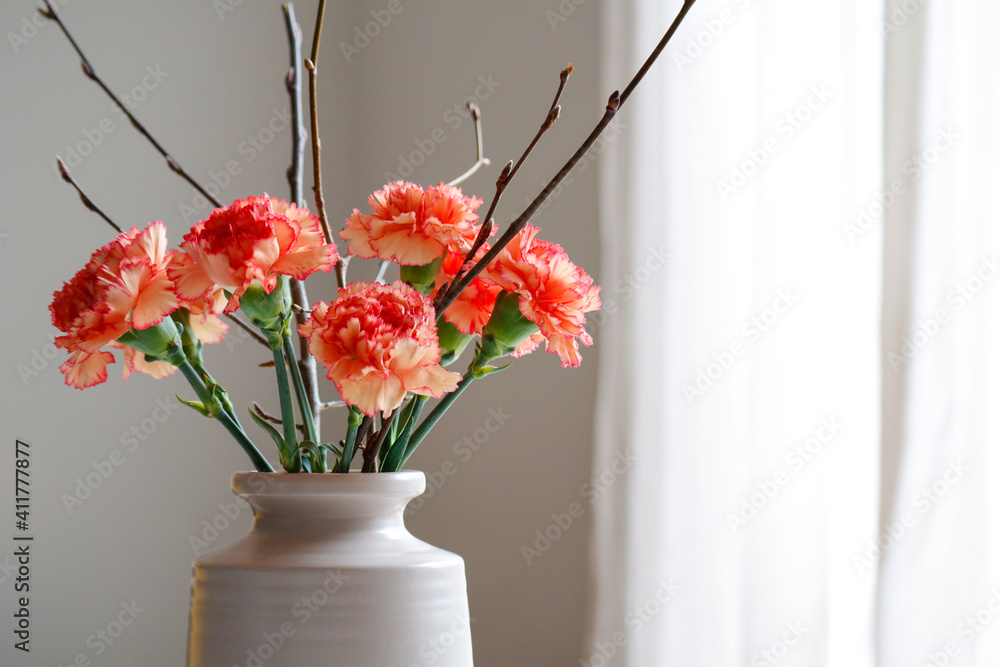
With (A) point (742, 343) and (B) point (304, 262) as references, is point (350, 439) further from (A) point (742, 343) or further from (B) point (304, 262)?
(A) point (742, 343)

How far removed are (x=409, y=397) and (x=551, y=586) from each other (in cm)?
106

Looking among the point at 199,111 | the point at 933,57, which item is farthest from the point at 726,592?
the point at 199,111

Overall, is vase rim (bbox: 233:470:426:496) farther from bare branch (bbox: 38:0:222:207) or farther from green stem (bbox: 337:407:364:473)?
bare branch (bbox: 38:0:222:207)

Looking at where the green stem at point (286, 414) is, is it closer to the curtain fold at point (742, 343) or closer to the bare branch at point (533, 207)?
the bare branch at point (533, 207)

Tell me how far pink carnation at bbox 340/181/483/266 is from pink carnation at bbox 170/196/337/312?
38 mm

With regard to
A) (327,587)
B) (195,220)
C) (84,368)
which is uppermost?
(195,220)

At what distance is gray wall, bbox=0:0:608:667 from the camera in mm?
1255

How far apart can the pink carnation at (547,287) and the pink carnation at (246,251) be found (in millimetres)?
101

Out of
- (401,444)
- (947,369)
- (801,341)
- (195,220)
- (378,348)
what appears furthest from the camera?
(195,220)

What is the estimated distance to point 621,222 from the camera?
134 cm

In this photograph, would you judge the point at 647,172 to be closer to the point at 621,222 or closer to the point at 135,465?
the point at 621,222

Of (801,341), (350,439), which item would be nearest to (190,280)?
(350,439)

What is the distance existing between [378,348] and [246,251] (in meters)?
0.09

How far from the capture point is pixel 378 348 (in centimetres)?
43
